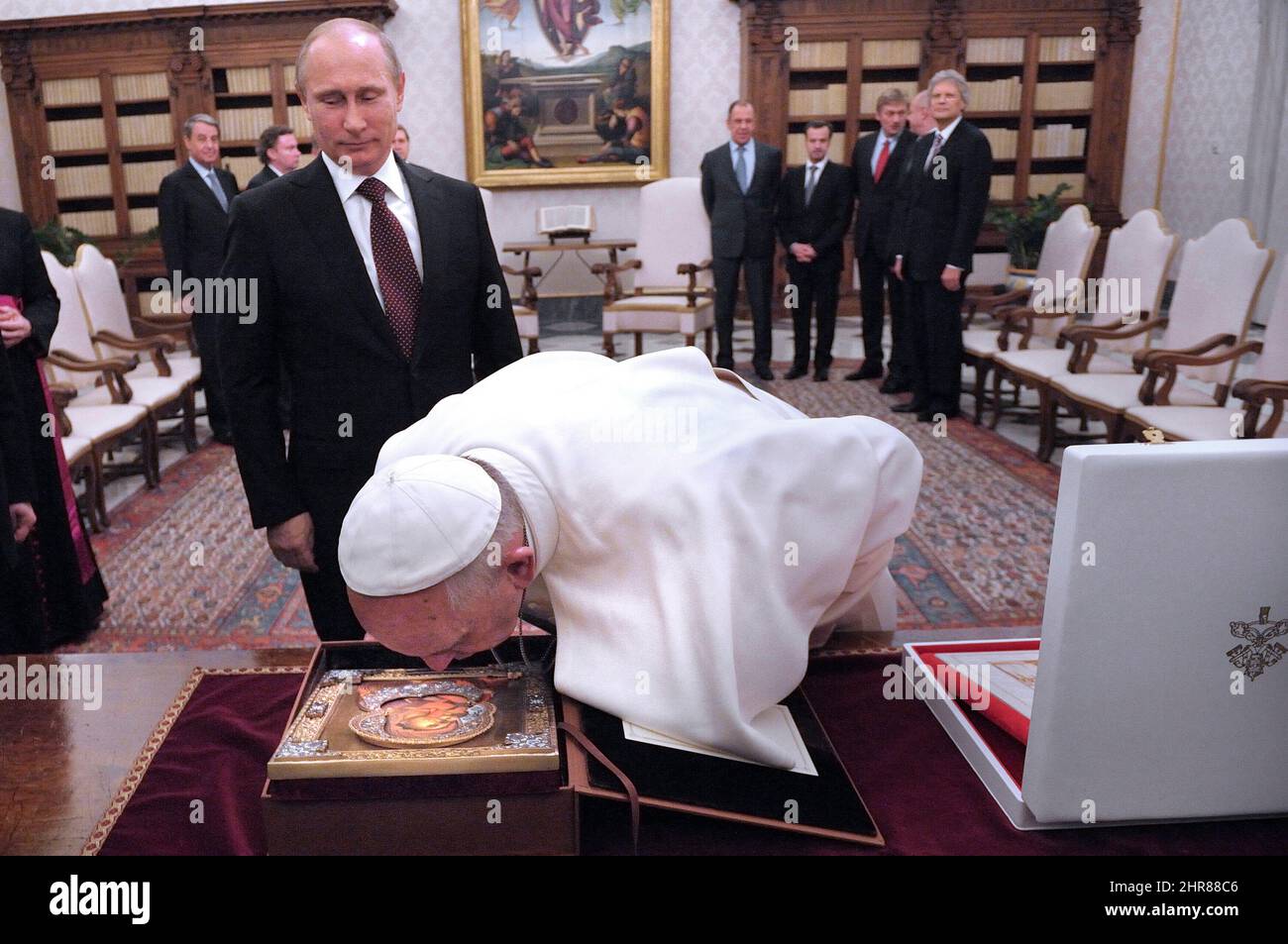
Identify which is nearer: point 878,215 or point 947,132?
point 947,132

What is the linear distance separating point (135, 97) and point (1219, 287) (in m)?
9.58

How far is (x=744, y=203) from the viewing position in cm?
826

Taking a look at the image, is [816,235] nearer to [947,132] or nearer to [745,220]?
[745,220]

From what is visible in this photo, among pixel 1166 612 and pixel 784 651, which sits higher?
pixel 1166 612

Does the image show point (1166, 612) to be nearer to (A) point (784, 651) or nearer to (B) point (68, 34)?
(A) point (784, 651)

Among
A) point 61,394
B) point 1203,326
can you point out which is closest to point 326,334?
point 61,394

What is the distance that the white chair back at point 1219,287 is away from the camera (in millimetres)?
5039

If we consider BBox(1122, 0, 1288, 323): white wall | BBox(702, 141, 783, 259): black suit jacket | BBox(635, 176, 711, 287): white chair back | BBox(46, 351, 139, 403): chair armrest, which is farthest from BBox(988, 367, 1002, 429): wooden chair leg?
BBox(46, 351, 139, 403): chair armrest

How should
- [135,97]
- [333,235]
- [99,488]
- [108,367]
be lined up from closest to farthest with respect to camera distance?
[333,235] → [99,488] → [108,367] → [135,97]

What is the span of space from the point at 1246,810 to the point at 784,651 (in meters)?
0.53

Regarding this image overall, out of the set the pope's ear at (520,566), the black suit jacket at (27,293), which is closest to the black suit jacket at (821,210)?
the black suit jacket at (27,293)

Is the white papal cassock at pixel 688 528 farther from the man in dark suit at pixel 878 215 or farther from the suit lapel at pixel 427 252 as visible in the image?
the man in dark suit at pixel 878 215

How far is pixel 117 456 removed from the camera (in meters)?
6.63
